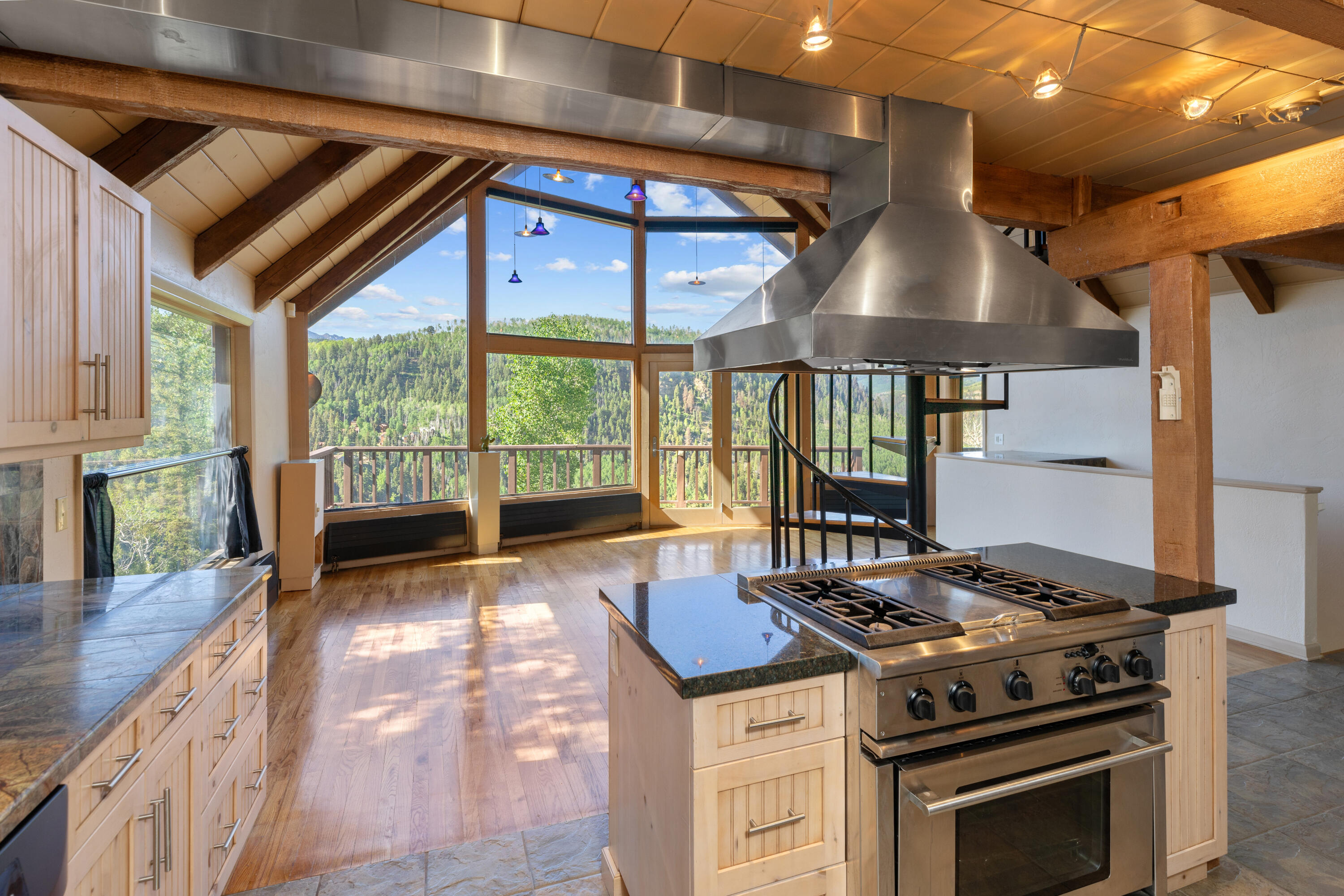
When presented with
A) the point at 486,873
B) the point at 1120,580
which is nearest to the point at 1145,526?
the point at 1120,580

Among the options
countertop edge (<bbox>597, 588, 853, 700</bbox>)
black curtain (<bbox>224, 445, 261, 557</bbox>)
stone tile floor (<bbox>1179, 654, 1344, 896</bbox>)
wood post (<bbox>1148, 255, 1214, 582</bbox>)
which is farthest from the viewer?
black curtain (<bbox>224, 445, 261, 557</bbox>)

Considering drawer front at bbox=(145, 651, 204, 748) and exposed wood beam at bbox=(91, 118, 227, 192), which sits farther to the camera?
exposed wood beam at bbox=(91, 118, 227, 192)

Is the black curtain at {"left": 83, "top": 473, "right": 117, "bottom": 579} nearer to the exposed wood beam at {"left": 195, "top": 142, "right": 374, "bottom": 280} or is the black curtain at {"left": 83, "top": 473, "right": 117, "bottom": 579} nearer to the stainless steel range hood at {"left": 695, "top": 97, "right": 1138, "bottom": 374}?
the exposed wood beam at {"left": 195, "top": 142, "right": 374, "bottom": 280}

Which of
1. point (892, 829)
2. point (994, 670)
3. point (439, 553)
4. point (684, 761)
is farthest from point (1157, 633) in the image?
point (439, 553)

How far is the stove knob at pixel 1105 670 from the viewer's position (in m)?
1.63

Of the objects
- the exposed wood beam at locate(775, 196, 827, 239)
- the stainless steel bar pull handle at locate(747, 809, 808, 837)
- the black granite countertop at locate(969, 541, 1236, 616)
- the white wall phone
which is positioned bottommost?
the stainless steel bar pull handle at locate(747, 809, 808, 837)

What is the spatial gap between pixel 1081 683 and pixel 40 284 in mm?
2675

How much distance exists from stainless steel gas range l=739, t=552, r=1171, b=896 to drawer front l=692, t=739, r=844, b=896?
2.2 inches

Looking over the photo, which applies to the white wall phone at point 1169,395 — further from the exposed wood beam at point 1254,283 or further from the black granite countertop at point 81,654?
the black granite countertop at point 81,654

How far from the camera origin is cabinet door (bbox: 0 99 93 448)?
1477 mm

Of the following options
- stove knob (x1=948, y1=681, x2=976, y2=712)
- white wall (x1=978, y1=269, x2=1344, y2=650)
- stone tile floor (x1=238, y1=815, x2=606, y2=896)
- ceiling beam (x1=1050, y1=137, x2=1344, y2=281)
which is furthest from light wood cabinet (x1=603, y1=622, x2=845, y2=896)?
white wall (x1=978, y1=269, x2=1344, y2=650)

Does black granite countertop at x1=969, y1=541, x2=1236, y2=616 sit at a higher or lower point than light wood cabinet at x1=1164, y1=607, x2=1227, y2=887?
higher

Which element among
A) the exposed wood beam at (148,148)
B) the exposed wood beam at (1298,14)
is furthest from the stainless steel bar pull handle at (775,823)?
the exposed wood beam at (148,148)

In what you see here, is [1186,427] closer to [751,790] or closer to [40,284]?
[751,790]
